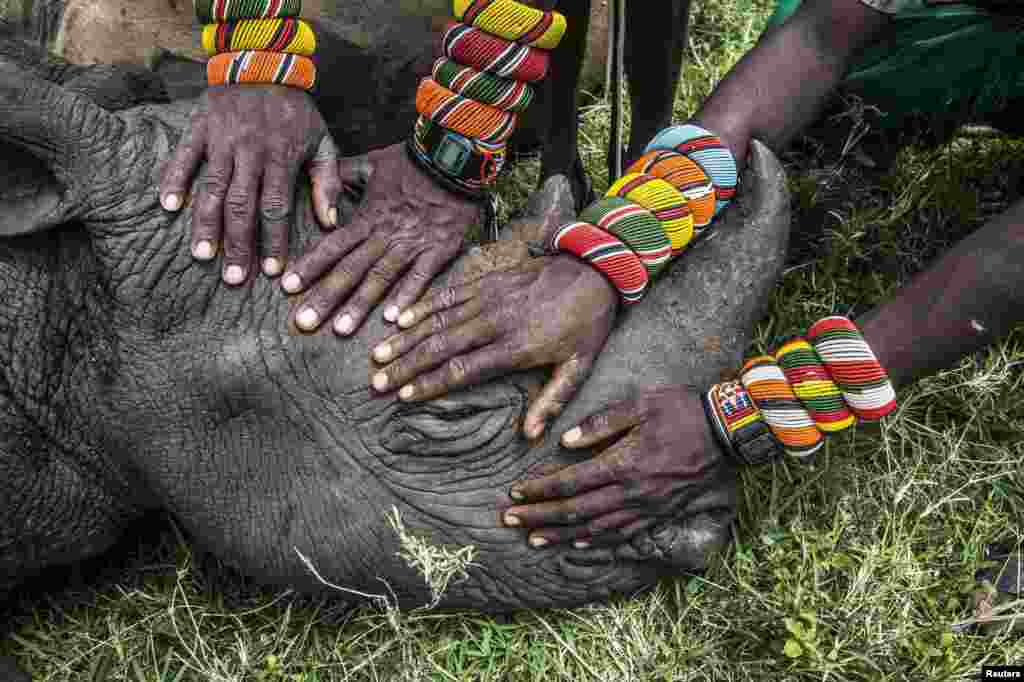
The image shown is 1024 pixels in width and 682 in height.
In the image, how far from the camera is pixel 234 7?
1915 mm

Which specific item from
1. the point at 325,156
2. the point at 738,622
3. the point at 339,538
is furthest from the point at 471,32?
the point at 738,622

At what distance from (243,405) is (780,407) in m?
1.10

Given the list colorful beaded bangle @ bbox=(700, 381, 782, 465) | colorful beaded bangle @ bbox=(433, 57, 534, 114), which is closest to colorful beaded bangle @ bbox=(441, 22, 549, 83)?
colorful beaded bangle @ bbox=(433, 57, 534, 114)

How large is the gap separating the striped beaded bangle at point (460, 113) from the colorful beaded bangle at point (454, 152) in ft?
0.05

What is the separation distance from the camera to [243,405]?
6.37 ft

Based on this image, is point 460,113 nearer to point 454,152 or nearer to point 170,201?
point 454,152

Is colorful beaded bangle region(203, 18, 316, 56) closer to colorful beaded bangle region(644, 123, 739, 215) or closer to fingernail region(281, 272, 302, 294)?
fingernail region(281, 272, 302, 294)

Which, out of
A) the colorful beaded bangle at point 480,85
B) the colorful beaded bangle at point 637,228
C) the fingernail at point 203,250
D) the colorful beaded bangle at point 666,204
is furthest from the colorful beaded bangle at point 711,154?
the fingernail at point 203,250

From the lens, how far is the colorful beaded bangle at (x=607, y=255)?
1.92 metres

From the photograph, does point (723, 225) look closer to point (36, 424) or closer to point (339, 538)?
point (339, 538)

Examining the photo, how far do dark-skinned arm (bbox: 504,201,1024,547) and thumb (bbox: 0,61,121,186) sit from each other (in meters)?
1.08

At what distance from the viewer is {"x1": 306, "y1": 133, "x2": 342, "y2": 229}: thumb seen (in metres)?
1.98

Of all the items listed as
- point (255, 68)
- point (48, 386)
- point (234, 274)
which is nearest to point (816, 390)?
point (234, 274)

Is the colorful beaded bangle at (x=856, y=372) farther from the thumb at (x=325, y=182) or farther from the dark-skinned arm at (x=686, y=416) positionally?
the thumb at (x=325, y=182)
